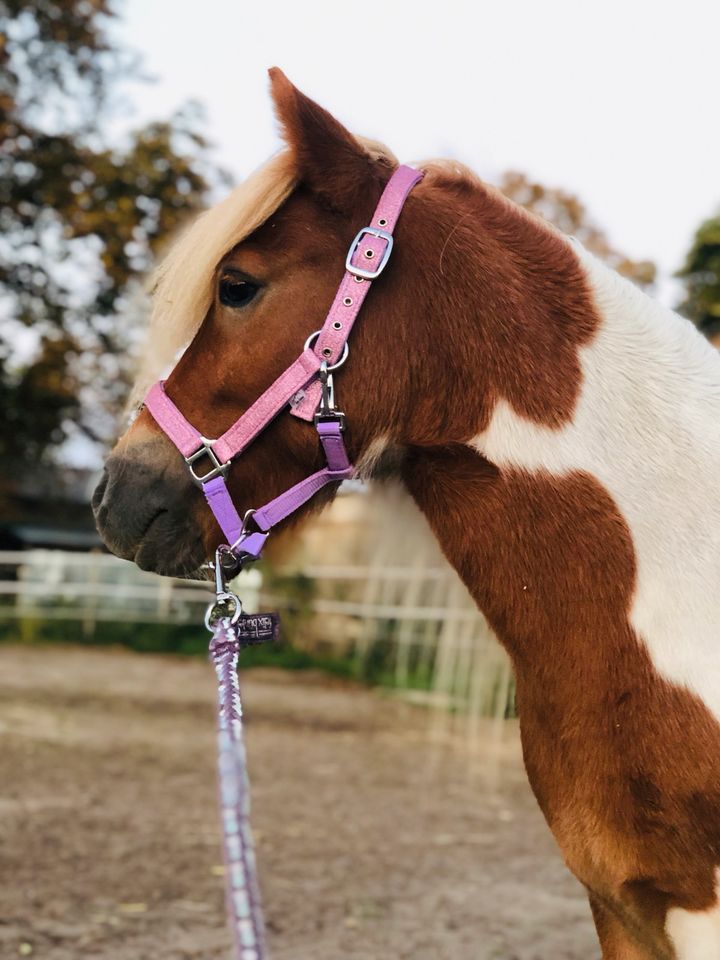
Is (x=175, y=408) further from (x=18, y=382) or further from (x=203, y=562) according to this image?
(x=18, y=382)

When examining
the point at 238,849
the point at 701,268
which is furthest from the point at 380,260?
the point at 701,268

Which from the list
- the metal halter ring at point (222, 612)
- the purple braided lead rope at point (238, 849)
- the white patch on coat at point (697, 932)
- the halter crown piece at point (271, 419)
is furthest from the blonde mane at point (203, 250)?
the white patch on coat at point (697, 932)

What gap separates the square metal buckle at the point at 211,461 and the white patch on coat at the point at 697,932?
1169 mm

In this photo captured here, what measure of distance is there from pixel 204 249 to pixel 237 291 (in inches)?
4.2

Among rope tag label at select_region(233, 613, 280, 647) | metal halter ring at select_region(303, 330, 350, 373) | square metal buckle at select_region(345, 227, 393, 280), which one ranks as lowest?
rope tag label at select_region(233, 613, 280, 647)

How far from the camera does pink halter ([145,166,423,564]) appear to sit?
74.3 inches

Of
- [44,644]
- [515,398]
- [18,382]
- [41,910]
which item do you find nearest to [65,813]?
[41,910]

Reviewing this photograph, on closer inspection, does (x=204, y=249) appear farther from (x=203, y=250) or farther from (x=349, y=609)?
(x=349, y=609)

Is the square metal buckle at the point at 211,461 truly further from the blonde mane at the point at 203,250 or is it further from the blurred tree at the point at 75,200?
the blurred tree at the point at 75,200

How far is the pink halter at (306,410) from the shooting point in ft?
6.19

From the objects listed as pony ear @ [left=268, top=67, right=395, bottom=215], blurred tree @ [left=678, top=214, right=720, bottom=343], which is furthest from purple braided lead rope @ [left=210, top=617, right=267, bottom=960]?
blurred tree @ [left=678, top=214, right=720, bottom=343]

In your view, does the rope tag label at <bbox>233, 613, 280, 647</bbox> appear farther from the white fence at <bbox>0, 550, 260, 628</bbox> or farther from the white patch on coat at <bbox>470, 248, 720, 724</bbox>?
the white fence at <bbox>0, 550, 260, 628</bbox>

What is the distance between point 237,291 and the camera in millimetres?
1960

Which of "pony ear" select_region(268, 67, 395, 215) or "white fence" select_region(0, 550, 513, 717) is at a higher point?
"pony ear" select_region(268, 67, 395, 215)
